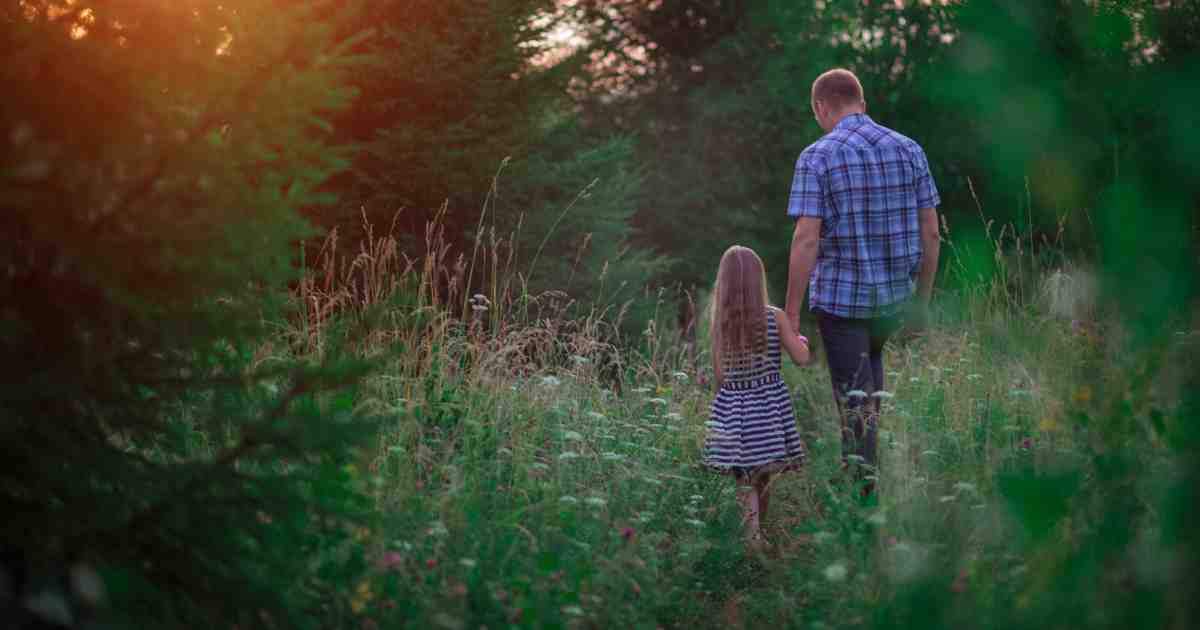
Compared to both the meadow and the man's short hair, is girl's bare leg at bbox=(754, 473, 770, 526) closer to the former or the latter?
the meadow

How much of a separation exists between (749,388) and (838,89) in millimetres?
1450

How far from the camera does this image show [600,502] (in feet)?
11.7

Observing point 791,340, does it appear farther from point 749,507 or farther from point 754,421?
point 749,507

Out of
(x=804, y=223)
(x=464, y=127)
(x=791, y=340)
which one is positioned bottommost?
(x=791, y=340)

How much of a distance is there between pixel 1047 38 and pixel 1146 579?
5.97 ft

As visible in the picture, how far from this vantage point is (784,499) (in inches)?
208

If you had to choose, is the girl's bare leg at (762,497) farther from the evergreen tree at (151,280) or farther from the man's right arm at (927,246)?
the evergreen tree at (151,280)

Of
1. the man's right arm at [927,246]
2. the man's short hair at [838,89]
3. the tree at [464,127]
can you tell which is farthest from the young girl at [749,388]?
the tree at [464,127]

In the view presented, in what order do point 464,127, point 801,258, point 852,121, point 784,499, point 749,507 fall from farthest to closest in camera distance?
point 464,127, point 784,499, point 852,121, point 801,258, point 749,507

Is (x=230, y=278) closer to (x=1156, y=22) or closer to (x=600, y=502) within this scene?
(x=600, y=502)

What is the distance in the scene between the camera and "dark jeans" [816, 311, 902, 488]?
14.8 ft

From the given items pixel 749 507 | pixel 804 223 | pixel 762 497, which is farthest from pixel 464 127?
pixel 749 507

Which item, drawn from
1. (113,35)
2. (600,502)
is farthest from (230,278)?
(600,502)

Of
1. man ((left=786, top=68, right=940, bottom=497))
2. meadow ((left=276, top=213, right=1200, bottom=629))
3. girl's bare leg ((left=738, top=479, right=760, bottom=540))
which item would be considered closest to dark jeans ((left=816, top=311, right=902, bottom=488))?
man ((left=786, top=68, right=940, bottom=497))
